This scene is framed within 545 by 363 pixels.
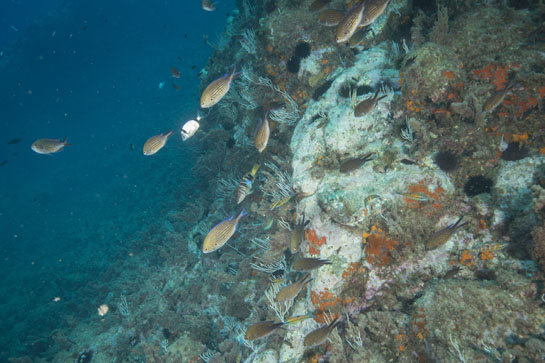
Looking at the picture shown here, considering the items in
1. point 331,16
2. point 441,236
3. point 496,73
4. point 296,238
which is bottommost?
point 296,238

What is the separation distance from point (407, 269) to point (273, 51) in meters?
6.40

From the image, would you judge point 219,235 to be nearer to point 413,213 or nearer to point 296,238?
point 296,238

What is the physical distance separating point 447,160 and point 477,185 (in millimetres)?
505

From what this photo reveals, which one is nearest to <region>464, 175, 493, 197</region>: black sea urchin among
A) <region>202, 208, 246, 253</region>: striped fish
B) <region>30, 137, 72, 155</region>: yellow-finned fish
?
<region>202, 208, 246, 253</region>: striped fish

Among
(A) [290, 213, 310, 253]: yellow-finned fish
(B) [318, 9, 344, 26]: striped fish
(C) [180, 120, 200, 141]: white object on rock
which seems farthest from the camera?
(C) [180, 120, 200, 141]: white object on rock

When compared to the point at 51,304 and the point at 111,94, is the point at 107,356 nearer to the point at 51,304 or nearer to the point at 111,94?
the point at 51,304

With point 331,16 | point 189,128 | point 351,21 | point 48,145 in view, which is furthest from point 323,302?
point 48,145

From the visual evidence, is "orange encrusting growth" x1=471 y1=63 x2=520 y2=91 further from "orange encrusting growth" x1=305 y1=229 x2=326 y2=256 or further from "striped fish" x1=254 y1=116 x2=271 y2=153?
"orange encrusting growth" x1=305 y1=229 x2=326 y2=256

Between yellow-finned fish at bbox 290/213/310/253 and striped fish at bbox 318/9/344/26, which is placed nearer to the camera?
yellow-finned fish at bbox 290/213/310/253

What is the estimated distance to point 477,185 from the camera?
3.57m

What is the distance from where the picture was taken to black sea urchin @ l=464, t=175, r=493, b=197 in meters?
3.54

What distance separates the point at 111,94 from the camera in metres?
68.1

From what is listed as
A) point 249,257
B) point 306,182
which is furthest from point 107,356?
point 306,182

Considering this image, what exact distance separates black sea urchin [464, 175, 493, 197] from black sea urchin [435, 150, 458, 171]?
29cm
